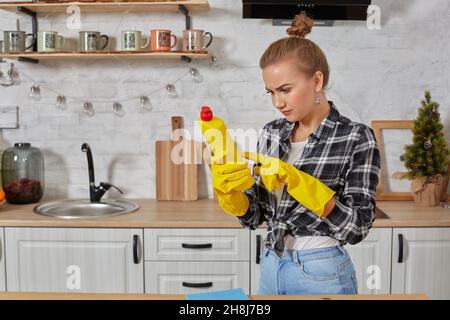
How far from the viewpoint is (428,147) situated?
9.25 feet

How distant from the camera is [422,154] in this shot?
2.84 metres

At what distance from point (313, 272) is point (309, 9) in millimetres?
1610

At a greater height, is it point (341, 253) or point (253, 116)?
point (253, 116)

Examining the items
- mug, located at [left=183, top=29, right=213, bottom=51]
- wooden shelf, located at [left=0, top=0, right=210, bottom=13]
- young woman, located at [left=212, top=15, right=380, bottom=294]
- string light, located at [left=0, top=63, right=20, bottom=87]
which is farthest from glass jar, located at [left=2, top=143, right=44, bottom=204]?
young woman, located at [left=212, top=15, right=380, bottom=294]

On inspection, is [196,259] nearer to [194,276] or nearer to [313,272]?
[194,276]

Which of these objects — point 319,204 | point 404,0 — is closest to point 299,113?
point 319,204

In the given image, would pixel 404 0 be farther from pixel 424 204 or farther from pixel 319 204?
pixel 319 204

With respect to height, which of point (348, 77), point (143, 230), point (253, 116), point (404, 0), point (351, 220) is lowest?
point (143, 230)

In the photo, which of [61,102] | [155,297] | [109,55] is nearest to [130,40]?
[109,55]

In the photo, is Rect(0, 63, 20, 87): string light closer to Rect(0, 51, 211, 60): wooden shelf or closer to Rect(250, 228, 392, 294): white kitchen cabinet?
Rect(0, 51, 211, 60): wooden shelf
